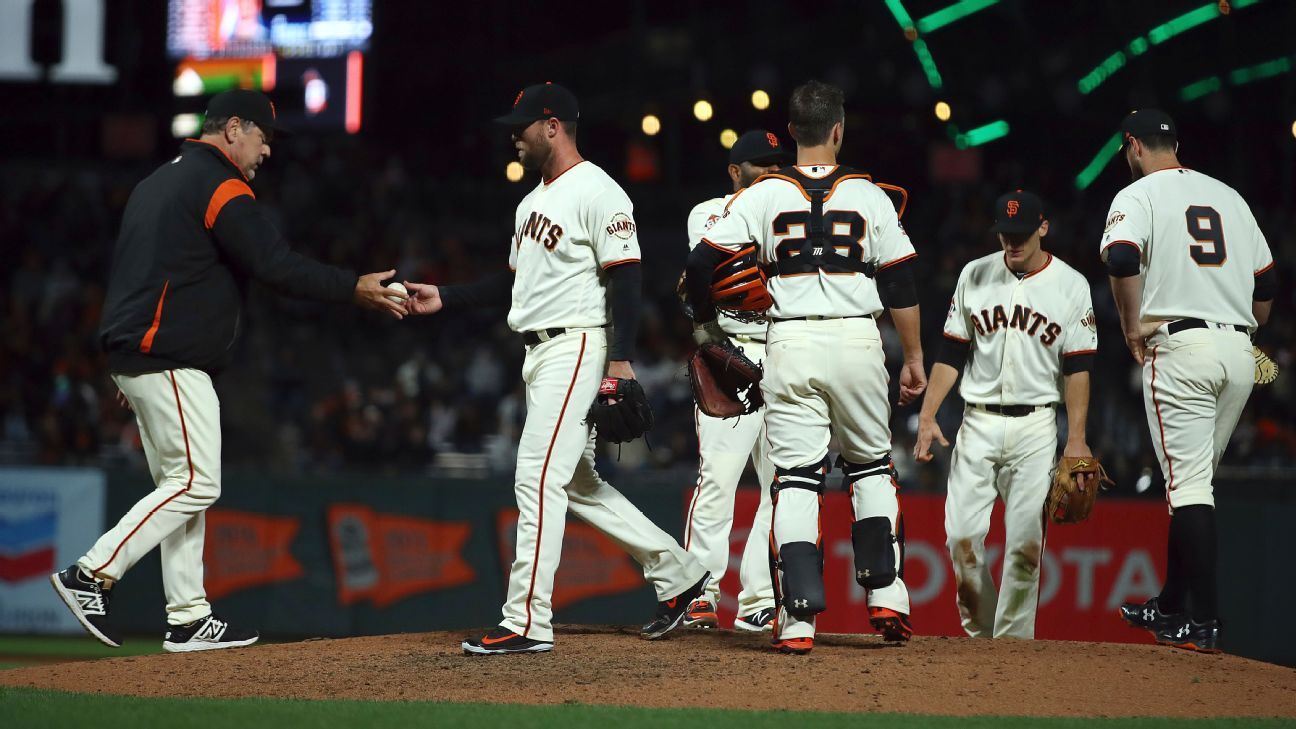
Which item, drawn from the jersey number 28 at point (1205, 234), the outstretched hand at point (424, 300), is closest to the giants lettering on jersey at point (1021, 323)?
the jersey number 28 at point (1205, 234)

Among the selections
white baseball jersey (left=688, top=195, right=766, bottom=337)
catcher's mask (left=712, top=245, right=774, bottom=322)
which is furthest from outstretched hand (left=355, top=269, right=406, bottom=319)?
white baseball jersey (left=688, top=195, right=766, bottom=337)

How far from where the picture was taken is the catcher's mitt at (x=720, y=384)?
5676mm

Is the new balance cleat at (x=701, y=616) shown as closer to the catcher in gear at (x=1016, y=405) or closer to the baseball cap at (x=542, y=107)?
the catcher in gear at (x=1016, y=405)

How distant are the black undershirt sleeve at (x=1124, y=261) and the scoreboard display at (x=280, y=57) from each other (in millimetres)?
14033

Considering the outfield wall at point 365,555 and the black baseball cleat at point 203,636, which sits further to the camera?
the outfield wall at point 365,555

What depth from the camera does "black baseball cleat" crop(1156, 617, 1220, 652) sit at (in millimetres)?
5773

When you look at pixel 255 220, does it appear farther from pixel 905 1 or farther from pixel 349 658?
pixel 905 1

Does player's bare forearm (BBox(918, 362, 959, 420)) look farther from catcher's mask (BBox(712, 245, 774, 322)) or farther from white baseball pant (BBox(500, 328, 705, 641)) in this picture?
white baseball pant (BBox(500, 328, 705, 641))

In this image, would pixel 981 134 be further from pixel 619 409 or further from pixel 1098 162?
pixel 619 409

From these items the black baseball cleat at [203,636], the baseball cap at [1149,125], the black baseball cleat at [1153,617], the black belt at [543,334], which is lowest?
the black baseball cleat at [203,636]

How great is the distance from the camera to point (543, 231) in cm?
549

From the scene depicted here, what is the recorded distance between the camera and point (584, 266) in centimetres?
552

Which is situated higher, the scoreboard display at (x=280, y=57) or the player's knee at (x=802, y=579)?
the scoreboard display at (x=280, y=57)

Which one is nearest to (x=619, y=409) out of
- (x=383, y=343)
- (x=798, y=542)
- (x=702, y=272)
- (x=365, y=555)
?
(x=702, y=272)
